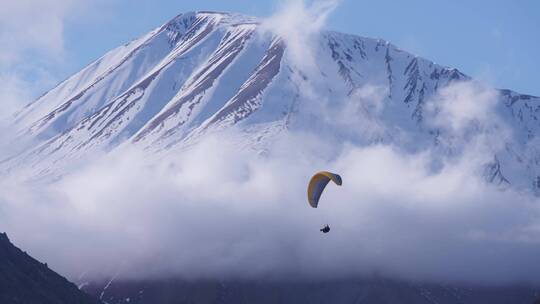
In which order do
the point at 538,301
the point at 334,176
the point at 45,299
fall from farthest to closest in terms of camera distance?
the point at 45,299, the point at 334,176, the point at 538,301

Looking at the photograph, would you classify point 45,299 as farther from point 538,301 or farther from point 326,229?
point 538,301

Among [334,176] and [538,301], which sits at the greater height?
[334,176]

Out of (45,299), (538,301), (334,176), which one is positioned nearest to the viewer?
(538,301)

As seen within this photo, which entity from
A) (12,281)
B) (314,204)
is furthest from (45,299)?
(314,204)

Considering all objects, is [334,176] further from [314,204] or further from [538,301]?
[538,301]

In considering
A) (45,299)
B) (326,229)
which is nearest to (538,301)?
(326,229)

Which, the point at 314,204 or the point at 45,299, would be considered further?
the point at 45,299

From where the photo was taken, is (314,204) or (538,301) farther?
(314,204)

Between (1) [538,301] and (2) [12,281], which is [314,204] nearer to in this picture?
(1) [538,301]
